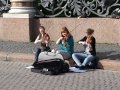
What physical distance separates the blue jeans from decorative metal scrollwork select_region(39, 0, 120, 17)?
3.12 meters

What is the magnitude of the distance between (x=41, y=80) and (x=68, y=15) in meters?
5.22

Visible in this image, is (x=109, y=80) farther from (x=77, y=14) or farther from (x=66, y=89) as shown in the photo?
(x=77, y=14)

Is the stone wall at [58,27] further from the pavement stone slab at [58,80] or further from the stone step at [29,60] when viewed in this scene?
the pavement stone slab at [58,80]

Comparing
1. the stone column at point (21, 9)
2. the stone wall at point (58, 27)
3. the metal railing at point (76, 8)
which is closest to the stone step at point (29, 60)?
the stone wall at point (58, 27)

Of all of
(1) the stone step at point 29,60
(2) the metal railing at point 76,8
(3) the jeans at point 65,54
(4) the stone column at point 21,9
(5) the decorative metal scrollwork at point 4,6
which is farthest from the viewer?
(5) the decorative metal scrollwork at point 4,6

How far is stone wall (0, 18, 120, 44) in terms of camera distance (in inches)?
516

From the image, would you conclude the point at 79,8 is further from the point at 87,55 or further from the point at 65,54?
the point at 87,55

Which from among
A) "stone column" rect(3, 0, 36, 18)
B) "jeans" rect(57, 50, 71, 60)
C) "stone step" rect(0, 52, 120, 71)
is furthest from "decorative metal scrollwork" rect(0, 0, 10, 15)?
"jeans" rect(57, 50, 71, 60)

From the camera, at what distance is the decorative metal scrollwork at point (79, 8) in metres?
13.8

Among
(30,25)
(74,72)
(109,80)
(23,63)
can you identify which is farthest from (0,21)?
(109,80)

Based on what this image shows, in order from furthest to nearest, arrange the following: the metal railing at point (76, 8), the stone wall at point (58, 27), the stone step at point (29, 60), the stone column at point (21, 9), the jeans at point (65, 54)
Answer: the stone column at point (21, 9), the metal railing at point (76, 8), the stone wall at point (58, 27), the jeans at point (65, 54), the stone step at point (29, 60)

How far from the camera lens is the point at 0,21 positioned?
14.2 metres

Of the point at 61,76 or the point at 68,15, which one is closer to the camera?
the point at 61,76

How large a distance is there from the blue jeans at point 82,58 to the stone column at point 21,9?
3.65 meters
